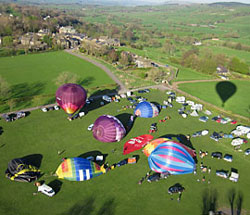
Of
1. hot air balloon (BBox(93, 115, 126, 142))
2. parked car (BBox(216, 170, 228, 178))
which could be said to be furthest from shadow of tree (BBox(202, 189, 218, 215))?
hot air balloon (BBox(93, 115, 126, 142))

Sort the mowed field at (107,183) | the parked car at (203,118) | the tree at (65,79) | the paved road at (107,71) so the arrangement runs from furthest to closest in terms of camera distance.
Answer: the paved road at (107,71) < the tree at (65,79) < the parked car at (203,118) < the mowed field at (107,183)

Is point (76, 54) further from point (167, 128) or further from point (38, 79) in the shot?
point (167, 128)

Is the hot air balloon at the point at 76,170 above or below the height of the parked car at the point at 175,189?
above

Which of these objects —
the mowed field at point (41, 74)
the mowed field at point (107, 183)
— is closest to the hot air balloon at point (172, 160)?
the mowed field at point (107, 183)

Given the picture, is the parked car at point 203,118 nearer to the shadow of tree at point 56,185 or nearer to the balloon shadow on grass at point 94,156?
the balloon shadow on grass at point 94,156

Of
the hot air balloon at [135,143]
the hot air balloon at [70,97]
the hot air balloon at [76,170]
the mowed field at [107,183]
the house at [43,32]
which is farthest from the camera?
the house at [43,32]

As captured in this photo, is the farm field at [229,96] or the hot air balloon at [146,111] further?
the farm field at [229,96]

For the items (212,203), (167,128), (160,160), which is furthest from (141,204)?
(167,128)

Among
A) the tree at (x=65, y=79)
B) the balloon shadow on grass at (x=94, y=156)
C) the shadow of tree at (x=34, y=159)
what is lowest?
the shadow of tree at (x=34, y=159)
